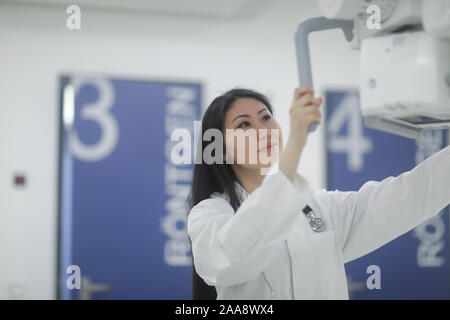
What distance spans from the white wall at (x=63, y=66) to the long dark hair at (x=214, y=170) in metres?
1.30

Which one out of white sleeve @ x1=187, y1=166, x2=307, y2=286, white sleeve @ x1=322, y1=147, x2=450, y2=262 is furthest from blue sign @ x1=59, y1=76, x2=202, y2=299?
white sleeve @ x1=187, y1=166, x2=307, y2=286

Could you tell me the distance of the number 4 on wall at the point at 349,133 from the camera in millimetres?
3053

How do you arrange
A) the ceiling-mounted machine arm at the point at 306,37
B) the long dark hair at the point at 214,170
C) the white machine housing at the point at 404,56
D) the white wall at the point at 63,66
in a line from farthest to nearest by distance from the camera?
the white wall at the point at 63,66
the long dark hair at the point at 214,170
the ceiling-mounted machine arm at the point at 306,37
the white machine housing at the point at 404,56

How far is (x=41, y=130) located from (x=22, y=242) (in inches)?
22.6

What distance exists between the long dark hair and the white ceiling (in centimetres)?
141

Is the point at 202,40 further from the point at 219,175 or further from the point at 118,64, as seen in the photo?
the point at 219,175

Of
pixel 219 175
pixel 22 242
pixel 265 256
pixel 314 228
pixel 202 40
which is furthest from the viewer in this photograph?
pixel 202 40

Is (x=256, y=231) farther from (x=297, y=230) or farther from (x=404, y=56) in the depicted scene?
(x=404, y=56)

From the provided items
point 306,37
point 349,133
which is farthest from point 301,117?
point 349,133

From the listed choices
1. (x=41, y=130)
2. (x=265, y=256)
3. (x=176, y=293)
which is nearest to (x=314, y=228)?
(x=265, y=256)

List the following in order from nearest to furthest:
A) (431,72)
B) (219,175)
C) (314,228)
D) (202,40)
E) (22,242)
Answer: (431,72)
(314,228)
(219,175)
(22,242)
(202,40)

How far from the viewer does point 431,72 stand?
31.2 inches

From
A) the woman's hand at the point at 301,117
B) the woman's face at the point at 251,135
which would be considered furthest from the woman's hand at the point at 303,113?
the woman's face at the point at 251,135

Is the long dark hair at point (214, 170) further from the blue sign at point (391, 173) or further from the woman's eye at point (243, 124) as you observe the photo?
the blue sign at point (391, 173)
